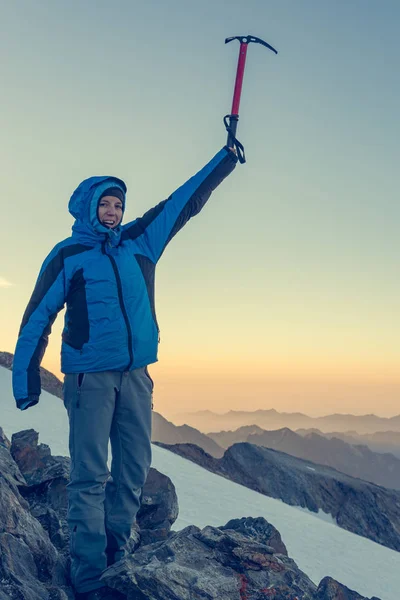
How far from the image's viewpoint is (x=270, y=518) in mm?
15609

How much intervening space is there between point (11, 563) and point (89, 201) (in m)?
3.29

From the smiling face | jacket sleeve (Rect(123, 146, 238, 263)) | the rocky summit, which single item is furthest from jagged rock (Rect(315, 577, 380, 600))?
the smiling face

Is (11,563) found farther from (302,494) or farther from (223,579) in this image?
(302,494)

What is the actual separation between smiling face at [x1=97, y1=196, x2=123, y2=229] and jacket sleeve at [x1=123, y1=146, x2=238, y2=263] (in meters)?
0.33

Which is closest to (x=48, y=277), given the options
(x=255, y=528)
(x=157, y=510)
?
(x=255, y=528)

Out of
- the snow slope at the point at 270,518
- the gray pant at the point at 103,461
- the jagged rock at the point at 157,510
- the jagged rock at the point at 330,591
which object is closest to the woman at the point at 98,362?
the gray pant at the point at 103,461

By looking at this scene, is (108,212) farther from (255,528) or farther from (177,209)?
(255,528)

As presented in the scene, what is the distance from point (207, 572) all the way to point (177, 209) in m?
3.61

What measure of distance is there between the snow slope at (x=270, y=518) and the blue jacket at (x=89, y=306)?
637 cm

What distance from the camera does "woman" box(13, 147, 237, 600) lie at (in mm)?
5098

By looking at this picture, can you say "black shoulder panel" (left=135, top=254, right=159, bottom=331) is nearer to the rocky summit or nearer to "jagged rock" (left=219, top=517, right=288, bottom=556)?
the rocky summit

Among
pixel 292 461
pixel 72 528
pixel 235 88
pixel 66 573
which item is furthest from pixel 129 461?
pixel 292 461

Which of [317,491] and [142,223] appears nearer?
[142,223]

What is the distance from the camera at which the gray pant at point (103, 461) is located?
16.5 feet
